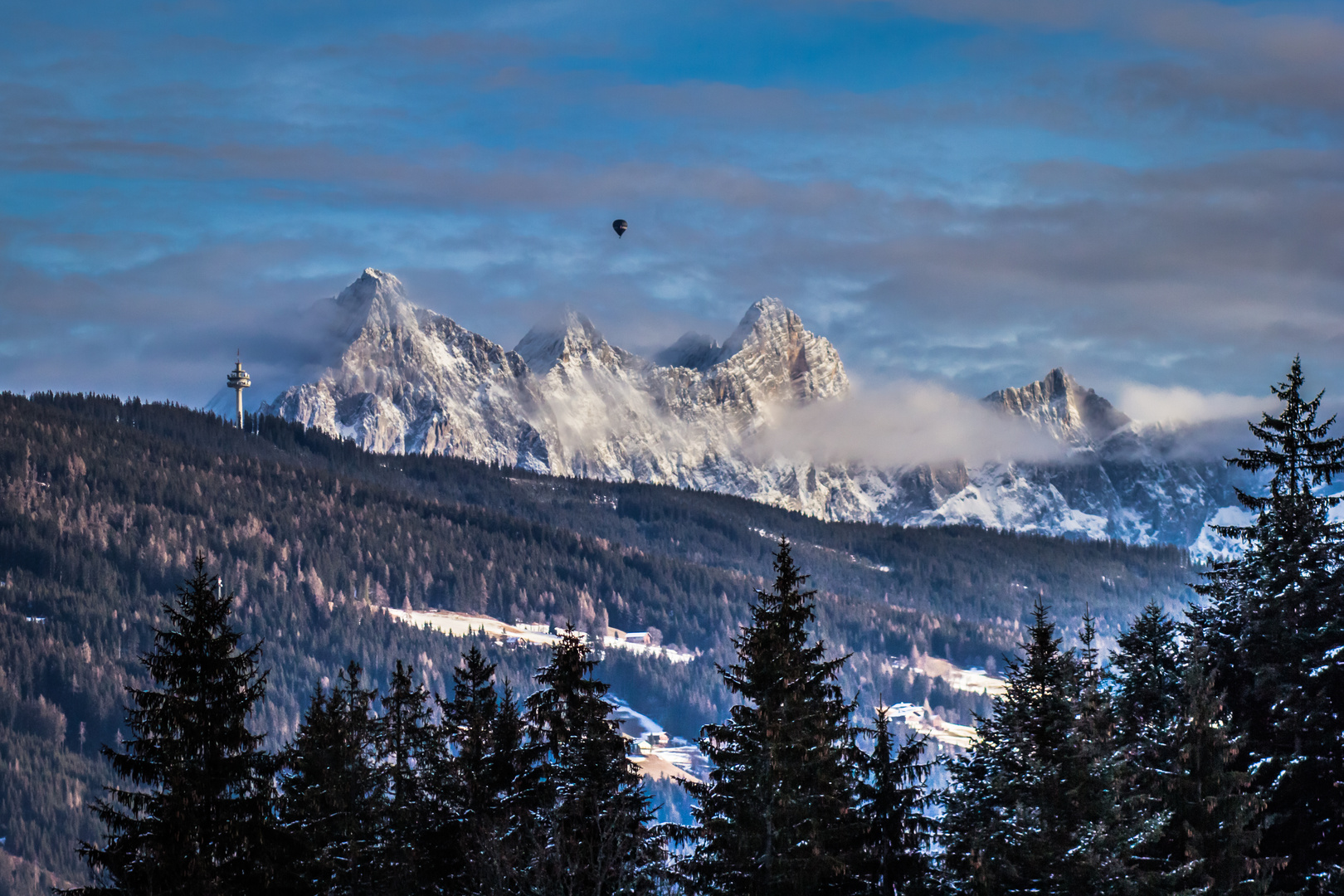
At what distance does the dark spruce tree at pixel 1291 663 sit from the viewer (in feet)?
184

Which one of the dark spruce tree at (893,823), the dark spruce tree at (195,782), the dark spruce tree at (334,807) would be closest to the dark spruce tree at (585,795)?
the dark spruce tree at (334,807)

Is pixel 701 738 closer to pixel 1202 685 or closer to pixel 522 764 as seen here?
pixel 522 764

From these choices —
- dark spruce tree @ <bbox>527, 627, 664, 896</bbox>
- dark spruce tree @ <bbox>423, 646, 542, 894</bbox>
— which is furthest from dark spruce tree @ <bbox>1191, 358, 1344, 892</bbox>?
dark spruce tree @ <bbox>423, 646, 542, 894</bbox>

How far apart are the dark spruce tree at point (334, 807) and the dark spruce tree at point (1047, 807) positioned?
19.4 metres

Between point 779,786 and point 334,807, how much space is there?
1602 centimetres

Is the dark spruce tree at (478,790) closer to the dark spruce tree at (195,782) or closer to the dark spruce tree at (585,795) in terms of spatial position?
the dark spruce tree at (585,795)

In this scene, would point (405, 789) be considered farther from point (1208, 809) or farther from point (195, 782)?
point (1208, 809)

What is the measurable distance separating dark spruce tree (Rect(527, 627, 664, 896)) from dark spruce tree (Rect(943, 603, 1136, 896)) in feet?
32.2

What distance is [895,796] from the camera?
57.8m

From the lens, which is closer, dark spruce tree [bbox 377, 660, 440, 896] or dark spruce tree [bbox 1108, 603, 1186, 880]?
dark spruce tree [bbox 1108, 603, 1186, 880]

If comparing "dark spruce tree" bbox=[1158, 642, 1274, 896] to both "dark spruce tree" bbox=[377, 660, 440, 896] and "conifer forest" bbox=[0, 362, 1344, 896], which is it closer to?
"conifer forest" bbox=[0, 362, 1344, 896]

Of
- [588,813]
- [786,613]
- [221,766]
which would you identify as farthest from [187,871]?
[786,613]

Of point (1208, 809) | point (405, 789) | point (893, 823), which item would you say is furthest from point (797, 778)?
point (405, 789)

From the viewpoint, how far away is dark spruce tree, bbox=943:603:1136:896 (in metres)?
49.9
